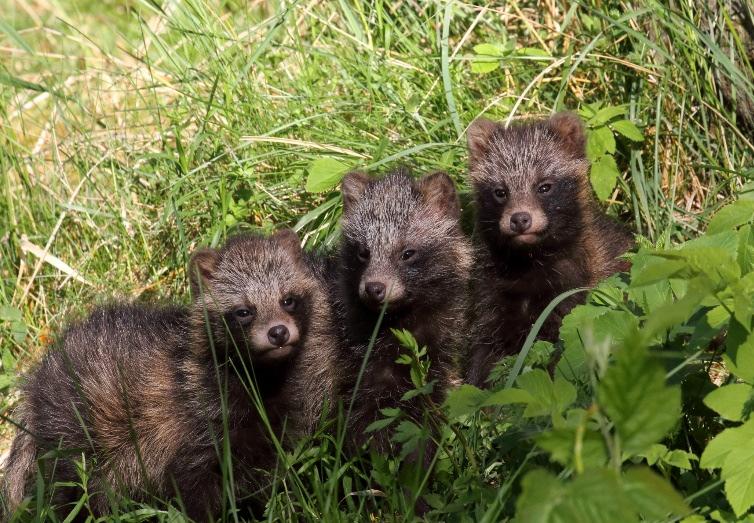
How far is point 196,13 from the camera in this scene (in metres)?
7.73

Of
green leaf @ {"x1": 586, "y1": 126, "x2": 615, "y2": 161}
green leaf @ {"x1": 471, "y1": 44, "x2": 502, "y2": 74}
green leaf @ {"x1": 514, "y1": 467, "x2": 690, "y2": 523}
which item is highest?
green leaf @ {"x1": 471, "y1": 44, "x2": 502, "y2": 74}

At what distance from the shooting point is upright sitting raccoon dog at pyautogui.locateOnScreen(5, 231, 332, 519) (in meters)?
5.56

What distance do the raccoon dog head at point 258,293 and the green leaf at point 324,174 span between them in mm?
535

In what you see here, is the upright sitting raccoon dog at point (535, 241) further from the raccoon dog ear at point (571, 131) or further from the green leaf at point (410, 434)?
the green leaf at point (410, 434)

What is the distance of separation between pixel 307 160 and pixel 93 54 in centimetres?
460

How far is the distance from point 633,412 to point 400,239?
3251mm

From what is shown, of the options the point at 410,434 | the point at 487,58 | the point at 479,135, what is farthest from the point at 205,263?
the point at 487,58

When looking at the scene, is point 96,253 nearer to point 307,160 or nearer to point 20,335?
point 20,335

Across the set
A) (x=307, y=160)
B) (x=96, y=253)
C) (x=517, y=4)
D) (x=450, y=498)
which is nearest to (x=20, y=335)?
(x=96, y=253)

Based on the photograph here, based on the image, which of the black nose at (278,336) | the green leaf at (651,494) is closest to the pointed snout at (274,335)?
the black nose at (278,336)

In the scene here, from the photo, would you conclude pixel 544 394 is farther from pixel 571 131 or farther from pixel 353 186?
pixel 571 131

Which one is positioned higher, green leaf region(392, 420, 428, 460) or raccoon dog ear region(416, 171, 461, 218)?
raccoon dog ear region(416, 171, 461, 218)

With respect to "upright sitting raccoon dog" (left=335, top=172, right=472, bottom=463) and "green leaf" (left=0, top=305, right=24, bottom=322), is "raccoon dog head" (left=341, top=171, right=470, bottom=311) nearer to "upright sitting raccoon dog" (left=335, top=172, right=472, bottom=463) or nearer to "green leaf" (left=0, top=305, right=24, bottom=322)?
"upright sitting raccoon dog" (left=335, top=172, right=472, bottom=463)

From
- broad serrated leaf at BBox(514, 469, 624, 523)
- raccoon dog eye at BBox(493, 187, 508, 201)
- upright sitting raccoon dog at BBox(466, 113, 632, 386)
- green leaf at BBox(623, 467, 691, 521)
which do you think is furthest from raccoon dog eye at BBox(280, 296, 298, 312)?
green leaf at BBox(623, 467, 691, 521)
